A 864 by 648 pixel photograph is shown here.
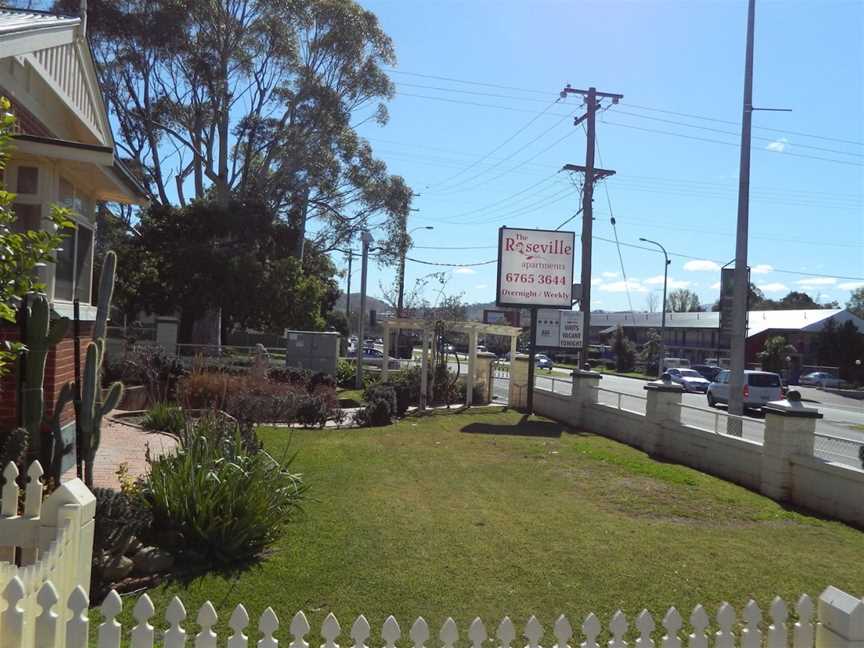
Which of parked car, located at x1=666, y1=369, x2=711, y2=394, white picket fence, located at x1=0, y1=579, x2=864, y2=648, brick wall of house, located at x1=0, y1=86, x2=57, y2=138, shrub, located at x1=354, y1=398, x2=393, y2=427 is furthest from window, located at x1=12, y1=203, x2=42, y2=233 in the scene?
parked car, located at x1=666, y1=369, x2=711, y2=394

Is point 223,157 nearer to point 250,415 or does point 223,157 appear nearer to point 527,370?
point 527,370

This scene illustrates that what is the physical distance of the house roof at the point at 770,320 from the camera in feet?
203

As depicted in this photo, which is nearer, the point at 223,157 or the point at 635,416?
the point at 635,416

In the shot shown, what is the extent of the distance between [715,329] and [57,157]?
70595mm

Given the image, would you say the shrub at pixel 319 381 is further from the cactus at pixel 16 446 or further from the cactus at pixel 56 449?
the cactus at pixel 16 446

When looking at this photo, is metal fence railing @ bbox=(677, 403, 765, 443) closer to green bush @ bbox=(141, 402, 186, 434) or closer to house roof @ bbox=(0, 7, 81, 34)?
green bush @ bbox=(141, 402, 186, 434)

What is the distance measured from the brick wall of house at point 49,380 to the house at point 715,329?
55469mm

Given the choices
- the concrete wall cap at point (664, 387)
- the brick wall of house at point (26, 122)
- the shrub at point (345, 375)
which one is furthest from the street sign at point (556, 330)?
the brick wall of house at point (26, 122)

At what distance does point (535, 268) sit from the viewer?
22406 mm

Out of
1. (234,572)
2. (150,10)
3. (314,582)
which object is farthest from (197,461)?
(150,10)

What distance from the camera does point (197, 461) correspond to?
7.54 meters

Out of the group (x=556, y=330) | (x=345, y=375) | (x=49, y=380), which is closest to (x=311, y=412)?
(x=49, y=380)

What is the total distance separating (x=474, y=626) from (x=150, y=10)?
33.9 m

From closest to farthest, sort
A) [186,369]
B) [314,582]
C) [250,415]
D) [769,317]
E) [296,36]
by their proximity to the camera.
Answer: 1. [314,582]
2. [250,415]
3. [186,369]
4. [296,36]
5. [769,317]
